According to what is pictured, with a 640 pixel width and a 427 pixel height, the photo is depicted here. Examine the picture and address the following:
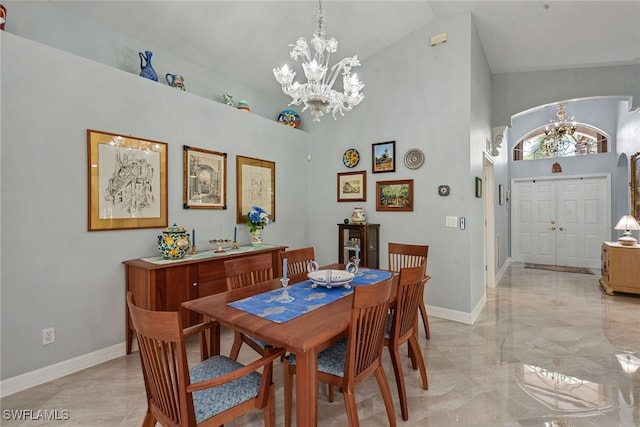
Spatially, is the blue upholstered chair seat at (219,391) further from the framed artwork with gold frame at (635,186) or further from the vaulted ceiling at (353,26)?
the framed artwork with gold frame at (635,186)

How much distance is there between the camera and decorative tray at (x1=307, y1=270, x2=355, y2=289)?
2129 millimetres

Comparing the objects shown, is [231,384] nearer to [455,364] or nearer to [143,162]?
[455,364]

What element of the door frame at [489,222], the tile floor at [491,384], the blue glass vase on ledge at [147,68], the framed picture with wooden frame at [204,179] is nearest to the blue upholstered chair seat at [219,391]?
the tile floor at [491,384]

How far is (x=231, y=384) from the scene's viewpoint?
1486 mm

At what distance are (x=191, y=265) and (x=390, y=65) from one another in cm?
348

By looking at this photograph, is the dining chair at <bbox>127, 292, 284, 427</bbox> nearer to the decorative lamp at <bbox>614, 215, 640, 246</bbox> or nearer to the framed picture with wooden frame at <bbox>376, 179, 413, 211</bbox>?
the framed picture with wooden frame at <bbox>376, 179, 413, 211</bbox>

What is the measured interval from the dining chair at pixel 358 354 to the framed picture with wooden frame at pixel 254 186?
2.50 m

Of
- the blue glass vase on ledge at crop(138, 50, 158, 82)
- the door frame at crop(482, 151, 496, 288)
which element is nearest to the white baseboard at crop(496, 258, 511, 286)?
the door frame at crop(482, 151, 496, 288)

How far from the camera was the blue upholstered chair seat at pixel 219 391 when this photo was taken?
133 centimetres

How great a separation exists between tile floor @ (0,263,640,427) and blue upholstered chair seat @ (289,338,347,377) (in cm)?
48

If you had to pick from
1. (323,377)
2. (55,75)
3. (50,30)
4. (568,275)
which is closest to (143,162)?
(55,75)

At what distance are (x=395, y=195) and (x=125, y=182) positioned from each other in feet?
9.98


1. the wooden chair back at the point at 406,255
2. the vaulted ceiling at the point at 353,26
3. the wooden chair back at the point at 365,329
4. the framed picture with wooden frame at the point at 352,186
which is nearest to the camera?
the wooden chair back at the point at 365,329

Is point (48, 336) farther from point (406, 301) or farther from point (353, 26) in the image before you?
point (353, 26)
